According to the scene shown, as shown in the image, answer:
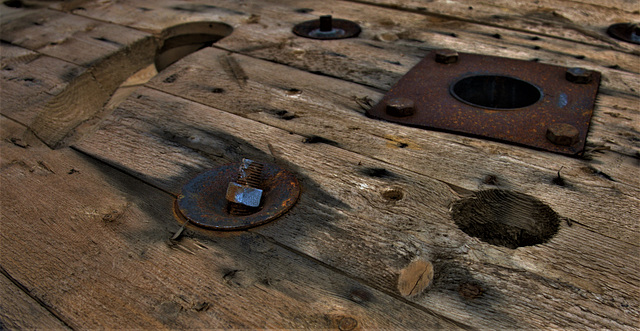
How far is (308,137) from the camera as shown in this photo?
4.62 ft

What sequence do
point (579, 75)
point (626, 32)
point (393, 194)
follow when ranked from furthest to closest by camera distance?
1. point (626, 32)
2. point (579, 75)
3. point (393, 194)

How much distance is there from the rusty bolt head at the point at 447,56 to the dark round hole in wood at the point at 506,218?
32.3 inches

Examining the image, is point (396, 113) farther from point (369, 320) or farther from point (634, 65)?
point (634, 65)

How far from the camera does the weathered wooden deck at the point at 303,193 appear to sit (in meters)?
0.89

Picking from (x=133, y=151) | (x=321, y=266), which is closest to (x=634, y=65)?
(x=321, y=266)

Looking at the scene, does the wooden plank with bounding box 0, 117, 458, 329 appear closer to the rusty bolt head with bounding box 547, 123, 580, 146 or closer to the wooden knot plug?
the wooden knot plug

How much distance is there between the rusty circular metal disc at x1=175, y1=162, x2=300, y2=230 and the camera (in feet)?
3.52

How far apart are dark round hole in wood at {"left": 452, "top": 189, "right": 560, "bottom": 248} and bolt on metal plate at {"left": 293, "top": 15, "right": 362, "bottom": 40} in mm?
1181

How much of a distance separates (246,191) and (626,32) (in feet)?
6.33

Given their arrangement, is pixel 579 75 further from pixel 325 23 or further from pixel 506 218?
pixel 325 23

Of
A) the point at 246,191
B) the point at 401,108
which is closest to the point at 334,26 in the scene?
the point at 401,108

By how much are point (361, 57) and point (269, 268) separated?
1.18m

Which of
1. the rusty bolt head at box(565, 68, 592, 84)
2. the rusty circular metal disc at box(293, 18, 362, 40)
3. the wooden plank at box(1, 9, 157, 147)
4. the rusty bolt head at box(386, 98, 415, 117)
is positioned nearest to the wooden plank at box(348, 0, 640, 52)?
the rusty circular metal disc at box(293, 18, 362, 40)

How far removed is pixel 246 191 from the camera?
109cm
